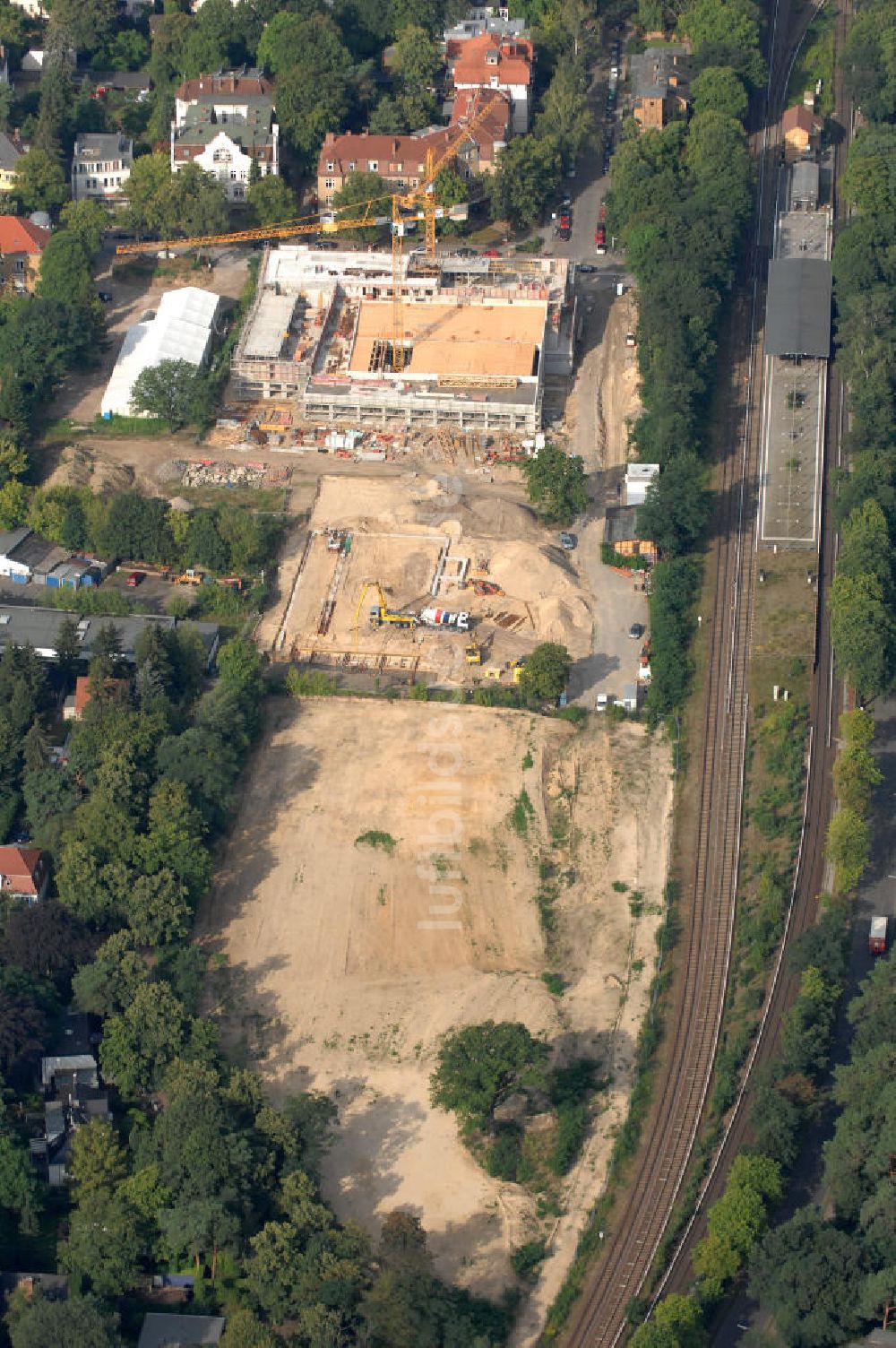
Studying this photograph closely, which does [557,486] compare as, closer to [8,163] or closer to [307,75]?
[307,75]

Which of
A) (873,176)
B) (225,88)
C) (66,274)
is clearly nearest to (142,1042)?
(66,274)

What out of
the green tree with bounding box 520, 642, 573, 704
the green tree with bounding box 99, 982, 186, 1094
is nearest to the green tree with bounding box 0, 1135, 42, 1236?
the green tree with bounding box 99, 982, 186, 1094

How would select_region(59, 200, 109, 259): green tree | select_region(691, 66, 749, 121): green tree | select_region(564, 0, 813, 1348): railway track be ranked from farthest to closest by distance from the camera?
select_region(691, 66, 749, 121): green tree → select_region(59, 200, 109, 259): green tree → select_region(564, 0, 813, 1348): railway track

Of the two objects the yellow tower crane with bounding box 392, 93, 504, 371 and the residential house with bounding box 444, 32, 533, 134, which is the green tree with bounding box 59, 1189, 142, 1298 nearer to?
the yellow tower crane with bounding box 392, 93, 504, 371

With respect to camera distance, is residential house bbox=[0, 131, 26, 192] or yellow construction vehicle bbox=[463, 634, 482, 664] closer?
yellow construction vehicle bbox=[463, 634, 482, 664]

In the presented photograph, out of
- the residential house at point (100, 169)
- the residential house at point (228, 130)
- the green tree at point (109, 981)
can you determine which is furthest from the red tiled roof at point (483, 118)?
the green tree at point (109, 981)

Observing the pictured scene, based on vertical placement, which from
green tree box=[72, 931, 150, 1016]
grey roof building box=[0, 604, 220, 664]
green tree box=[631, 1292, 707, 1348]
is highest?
grey roof building box=[0, 604, 220, 664]

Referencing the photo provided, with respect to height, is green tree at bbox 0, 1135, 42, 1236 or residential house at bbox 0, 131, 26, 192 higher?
residential house at bbox 0, 131, 26, 192
